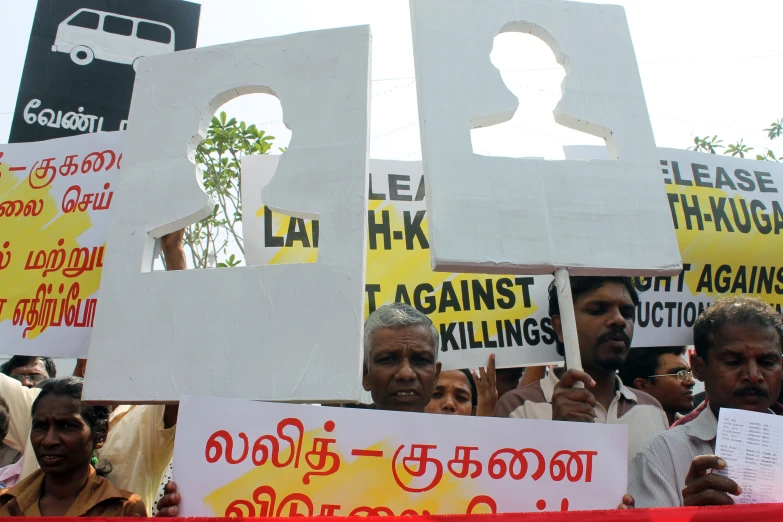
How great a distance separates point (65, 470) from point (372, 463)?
117 cm

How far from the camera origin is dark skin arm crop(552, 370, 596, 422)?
2.07m

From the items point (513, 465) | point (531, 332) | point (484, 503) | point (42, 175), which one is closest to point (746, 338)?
point (513, 465)

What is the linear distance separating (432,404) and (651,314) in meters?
1.09

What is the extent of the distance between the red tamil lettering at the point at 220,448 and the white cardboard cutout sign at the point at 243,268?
8.1 inches

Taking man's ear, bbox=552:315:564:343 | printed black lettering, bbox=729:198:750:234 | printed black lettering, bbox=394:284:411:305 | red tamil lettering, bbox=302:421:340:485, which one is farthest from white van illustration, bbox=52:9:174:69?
printed black lettering, bbox=729:198:750:234

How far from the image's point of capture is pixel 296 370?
2127 mm

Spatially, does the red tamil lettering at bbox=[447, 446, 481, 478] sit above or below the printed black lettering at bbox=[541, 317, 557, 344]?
below

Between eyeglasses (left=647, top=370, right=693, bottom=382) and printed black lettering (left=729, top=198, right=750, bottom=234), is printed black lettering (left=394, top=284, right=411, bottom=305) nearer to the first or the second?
eyeglasses (left=647, top=370, right=693, bottom=382)

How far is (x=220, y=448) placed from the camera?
1.94 metres

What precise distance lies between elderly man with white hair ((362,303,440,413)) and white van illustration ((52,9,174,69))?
8.24 ft

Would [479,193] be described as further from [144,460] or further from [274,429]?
[144,460]

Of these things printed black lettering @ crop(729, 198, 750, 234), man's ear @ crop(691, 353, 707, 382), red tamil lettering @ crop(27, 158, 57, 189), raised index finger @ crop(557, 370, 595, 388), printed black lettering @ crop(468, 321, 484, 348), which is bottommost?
raised index finger @ crop(557, 370, 595, 388)

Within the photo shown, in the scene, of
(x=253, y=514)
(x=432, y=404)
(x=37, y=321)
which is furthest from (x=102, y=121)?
(x=253, y=514)

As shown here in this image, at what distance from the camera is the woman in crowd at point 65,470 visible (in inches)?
95.7
